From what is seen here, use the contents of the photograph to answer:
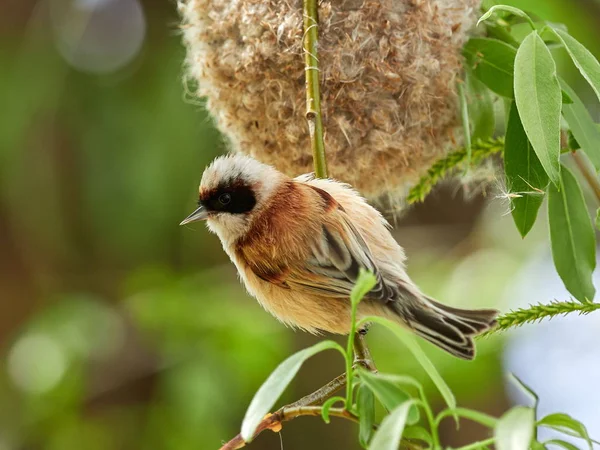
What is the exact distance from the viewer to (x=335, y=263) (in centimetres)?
199

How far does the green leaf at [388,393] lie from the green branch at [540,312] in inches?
23.7

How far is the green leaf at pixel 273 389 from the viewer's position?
4.14 feet

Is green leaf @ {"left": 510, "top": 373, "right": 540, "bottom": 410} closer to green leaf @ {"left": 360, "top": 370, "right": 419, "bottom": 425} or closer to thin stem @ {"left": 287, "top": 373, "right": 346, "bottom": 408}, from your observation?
green leaf @ {"left": 360, "top": 370, "right": 419, "bottom": 425}

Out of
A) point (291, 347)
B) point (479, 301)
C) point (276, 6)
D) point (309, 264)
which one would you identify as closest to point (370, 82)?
point (276, 6)

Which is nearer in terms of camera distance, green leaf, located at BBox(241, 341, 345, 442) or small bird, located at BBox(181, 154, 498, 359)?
green leaf, located at BBox(241, 341, 345, 442)

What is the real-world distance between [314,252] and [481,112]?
0.73 metres

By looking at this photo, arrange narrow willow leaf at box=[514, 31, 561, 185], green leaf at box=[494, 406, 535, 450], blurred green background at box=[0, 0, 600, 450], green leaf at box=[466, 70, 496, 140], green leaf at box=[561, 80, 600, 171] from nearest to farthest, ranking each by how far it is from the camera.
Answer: green leaf at box=[494, 406, 535, 450] < narrow willow leaf at box=[514, 31, 561, 185] < green leaf at box=[561, 80, 600, 171] < green leaf at box=[466, 70, 496, 140] < blurred green background at box=[0, 0, 600, 450]

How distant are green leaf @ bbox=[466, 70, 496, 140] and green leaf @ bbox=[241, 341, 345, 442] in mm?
1324

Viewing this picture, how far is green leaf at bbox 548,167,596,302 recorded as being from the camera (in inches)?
79.5

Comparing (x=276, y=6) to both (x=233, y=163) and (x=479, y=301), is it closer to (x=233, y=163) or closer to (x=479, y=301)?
(x=233, y=163)

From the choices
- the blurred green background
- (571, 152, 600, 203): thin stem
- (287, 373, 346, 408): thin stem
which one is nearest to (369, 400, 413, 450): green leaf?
(287, 373, 346, 408): thin stem

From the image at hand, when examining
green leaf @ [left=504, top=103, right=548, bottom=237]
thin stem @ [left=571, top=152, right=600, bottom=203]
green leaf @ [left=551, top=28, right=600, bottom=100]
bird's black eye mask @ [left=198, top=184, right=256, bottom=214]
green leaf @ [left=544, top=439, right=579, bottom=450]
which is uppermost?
green leaf @ [left=551, top=28, right=600, bottom=100]

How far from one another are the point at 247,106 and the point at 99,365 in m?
2.70

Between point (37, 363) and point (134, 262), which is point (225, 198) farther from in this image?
point (134, 262)
